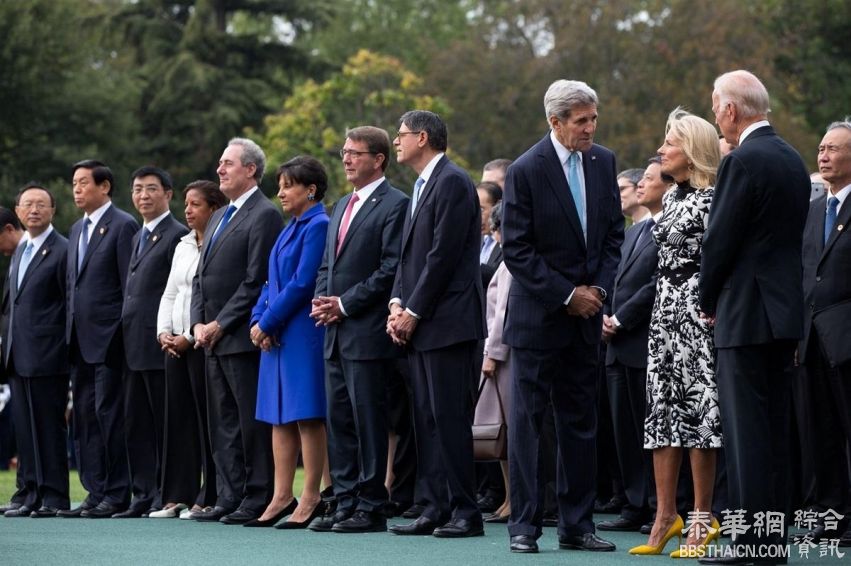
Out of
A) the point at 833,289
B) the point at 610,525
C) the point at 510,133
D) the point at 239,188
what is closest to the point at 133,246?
the point at 239,188

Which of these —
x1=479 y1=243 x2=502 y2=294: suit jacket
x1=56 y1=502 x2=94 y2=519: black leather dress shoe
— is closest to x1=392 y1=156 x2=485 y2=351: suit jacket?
x1=479 y1=243 x2=502 y2=294: suit jacket

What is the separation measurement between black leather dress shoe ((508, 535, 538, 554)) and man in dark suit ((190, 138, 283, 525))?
8.00 ft

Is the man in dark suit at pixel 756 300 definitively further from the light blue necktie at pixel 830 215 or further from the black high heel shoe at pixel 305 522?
the black high heel shoe at pixel 305 522

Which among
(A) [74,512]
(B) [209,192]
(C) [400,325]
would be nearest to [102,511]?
(A) [74,512]

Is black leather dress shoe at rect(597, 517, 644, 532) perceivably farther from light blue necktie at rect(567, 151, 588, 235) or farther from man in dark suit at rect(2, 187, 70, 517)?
man in dark suit at rect(2, 187, 70, 517)

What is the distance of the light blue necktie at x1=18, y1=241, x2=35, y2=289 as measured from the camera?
1140 cm

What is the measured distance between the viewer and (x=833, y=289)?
8297mm

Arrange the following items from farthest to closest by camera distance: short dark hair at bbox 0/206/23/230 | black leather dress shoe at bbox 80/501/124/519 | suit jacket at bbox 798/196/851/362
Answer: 1. short dark hair at bbox 0/206/23/230
2. black leather dress shoe at bbox 80/501/124/519
3. suit jacket at bbox 798/196/851/362

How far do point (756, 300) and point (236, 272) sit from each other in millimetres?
4059

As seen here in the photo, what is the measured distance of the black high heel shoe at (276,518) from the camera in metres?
9.38

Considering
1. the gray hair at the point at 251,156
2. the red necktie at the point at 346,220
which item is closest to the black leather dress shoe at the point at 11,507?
the gray hair at the point at 251,156

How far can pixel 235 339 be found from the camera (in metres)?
9.77

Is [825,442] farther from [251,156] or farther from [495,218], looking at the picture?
[251,156]

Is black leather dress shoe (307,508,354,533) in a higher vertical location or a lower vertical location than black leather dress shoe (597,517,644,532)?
higher
